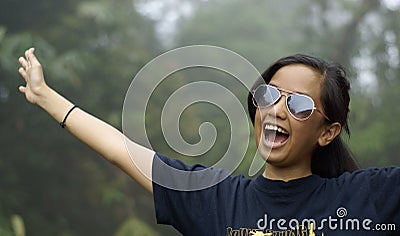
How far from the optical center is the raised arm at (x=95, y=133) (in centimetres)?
124

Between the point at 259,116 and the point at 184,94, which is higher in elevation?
the point at 184,94

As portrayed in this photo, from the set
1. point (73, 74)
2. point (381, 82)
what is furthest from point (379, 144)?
point (73, 74)

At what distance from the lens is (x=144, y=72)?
4.50ft

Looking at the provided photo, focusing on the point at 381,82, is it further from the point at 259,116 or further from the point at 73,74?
the point at 259,116

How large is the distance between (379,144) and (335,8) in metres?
1.47

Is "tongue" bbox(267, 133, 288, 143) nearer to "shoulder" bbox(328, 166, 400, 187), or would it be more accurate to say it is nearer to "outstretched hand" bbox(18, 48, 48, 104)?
"shoulder" bbox(328, 166, 400, 187)

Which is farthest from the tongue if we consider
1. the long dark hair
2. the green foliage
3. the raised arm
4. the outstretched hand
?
the green foliage

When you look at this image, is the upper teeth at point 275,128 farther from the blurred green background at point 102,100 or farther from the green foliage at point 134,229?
the green foliage at point 134,229

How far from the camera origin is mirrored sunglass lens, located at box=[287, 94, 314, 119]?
117cm

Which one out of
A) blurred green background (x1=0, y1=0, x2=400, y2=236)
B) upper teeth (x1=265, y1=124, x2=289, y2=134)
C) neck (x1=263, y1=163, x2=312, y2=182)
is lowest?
neck (x1=263, y1=163, x2=312, y2=182)

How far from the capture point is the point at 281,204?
3.81ft

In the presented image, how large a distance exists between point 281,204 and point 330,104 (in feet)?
0.69
